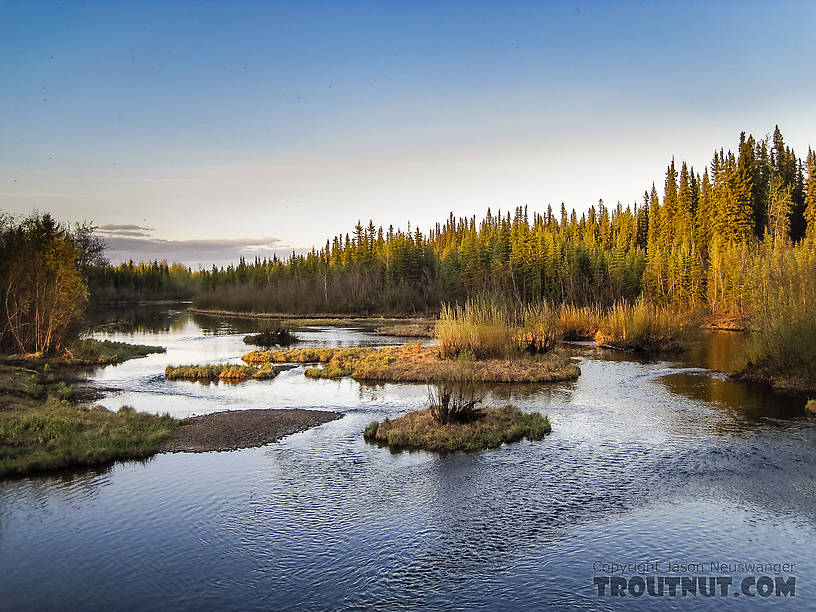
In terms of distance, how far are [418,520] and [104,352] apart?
33.8 m

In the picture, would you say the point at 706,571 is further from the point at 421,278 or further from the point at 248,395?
the point at 421,278

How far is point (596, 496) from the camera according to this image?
11.8 m

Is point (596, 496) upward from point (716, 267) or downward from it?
downward

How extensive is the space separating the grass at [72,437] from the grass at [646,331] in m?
27.4

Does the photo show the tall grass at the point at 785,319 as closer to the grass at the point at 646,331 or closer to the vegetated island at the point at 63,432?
the grass at the point at 646,331

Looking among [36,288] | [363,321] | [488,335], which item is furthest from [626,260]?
[36,288]

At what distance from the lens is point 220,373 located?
29688 millimetres

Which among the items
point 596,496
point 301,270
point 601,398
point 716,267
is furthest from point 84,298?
point 301,270

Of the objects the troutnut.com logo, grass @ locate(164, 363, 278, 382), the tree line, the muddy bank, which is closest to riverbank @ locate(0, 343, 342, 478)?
the muddy bank

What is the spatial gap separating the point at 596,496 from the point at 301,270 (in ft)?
374

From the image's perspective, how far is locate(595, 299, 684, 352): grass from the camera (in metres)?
35.7

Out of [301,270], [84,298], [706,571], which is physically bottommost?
[706,571]

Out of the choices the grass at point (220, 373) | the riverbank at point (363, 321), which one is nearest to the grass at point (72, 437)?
the grass at point (220, 373)

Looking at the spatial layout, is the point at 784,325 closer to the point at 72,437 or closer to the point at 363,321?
the point at 72,437
